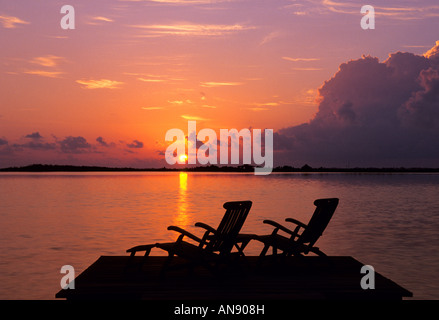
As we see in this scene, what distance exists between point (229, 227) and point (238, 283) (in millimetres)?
847

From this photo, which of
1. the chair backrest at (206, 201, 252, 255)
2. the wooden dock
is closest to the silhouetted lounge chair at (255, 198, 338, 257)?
the wooden dock

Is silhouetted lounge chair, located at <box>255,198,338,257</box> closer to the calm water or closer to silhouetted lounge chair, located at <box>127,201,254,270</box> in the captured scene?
silhouetted lounge chair, located at <box>127,201,254,270</box>

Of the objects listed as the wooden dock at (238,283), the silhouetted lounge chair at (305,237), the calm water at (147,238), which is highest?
the silhouetted lounge chair at (305,237)

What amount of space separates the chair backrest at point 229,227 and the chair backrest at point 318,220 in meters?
1.24

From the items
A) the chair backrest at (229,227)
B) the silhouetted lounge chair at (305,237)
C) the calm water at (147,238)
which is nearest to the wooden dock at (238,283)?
the silhouetted lounge chair at (305,237)

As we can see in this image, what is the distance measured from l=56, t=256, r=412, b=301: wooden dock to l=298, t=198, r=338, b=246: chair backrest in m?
0.49

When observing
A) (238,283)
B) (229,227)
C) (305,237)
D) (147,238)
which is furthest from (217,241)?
(147,238)

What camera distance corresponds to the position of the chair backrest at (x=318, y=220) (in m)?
9.27

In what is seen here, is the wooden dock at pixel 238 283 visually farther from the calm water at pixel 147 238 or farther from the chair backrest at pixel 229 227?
the calm water at pixel 147 238

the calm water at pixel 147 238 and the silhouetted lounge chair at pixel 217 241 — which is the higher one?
the silhouetted lounge chair at pixel 217 241

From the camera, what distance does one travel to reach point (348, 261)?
1030 centimetres
